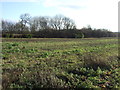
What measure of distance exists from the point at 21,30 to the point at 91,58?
48.7 m

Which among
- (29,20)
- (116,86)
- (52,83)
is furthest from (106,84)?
(29,20)

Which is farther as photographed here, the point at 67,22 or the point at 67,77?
the point at 67,22

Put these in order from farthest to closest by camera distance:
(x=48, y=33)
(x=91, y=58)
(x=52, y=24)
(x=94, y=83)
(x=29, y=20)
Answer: (x=52, y=24) < (x=29, y=20) < (x=48, y=33) < (x=91, y=58) < (x=94, y=83)

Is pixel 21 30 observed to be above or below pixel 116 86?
above

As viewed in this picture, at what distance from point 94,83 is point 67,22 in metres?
64.2

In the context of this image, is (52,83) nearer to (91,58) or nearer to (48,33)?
(91,58)

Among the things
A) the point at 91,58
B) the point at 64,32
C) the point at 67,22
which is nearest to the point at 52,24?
the point at 67,22

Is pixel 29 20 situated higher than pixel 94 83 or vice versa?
pixel 29 20

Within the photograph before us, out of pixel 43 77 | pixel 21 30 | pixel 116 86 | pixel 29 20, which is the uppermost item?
pixel 29 20

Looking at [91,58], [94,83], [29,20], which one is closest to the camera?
[94,83]

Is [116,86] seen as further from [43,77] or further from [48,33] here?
[48,33]

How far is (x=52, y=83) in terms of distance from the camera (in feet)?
15.8

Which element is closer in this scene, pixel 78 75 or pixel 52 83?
pixel 52 83

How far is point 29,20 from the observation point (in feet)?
196
